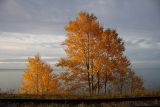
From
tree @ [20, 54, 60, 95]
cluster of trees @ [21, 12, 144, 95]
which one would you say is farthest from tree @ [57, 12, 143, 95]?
tree @ [20, 54, 60, 95]

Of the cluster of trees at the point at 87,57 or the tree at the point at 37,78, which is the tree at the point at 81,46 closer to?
the cluster of trees at the point at 87,57

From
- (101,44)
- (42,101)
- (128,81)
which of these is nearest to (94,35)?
(101,44)

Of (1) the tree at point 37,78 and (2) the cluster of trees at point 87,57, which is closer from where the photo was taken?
(2) the cluster of trees at point 87,57

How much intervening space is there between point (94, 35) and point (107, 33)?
2.13 meters

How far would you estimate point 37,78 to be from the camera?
41781 millimetres

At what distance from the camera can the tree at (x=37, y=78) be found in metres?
41.3

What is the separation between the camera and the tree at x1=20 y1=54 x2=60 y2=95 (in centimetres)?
4134

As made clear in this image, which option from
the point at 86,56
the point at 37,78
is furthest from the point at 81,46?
the point at 37,78

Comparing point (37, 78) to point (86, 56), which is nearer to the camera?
point (86, 56)

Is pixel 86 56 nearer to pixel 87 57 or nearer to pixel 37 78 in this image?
pixel 87 57

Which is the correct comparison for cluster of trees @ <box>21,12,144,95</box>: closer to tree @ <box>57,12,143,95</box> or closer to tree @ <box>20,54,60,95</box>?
tree @ <box>57,12,143,95</box>

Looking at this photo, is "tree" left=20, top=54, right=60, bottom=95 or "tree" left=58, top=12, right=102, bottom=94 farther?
"tree" left=20, top=54, right=60, bottom=95

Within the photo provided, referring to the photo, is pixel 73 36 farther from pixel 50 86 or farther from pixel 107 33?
pixel 50 86

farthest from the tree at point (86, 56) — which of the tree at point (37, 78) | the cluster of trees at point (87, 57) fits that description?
the tree at point (37, 78)
